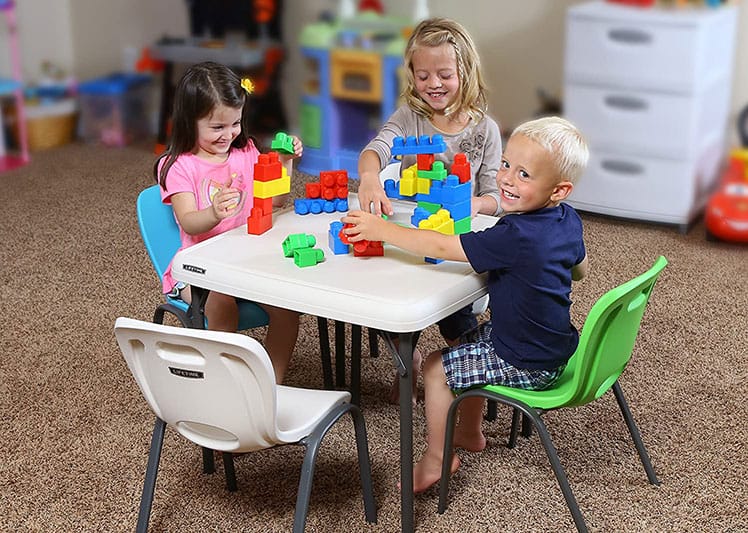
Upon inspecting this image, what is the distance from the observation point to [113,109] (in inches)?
190

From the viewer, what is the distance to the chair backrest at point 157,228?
2141 mm

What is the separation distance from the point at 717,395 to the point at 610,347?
834mm

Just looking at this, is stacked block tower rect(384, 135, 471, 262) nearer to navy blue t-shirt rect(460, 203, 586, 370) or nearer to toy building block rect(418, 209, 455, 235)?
toy building block rect(418, 209, 455, 235)

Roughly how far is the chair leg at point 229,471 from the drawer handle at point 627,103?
210 centimetres

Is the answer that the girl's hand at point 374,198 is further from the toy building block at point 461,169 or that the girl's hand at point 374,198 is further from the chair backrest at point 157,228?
the chair backrest at point 157,228

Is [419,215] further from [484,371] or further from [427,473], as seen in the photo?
[427,473]

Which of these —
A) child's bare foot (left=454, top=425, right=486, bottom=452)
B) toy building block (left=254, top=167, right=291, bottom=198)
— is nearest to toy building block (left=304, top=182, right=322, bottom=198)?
toy building block (left=254, top=167, right=291, bottom=198)

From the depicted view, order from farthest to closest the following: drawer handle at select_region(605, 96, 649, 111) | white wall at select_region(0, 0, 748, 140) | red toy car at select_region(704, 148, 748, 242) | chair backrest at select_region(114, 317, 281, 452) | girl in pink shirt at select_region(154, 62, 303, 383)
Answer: white wall at select_region(0, 0, 748, 140), drawer handle at select_region(605, 96, 649, 111), red toy car at select_region(704, 148, 748, 242), girl in pink shirt at select_region(154, 62, 303, 383), chair backrest at select_region(114, 317, 281, 452)

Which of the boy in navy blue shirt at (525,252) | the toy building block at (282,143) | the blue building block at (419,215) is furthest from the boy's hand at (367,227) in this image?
the toy building block at (282,143)

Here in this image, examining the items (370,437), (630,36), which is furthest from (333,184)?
(630,36)

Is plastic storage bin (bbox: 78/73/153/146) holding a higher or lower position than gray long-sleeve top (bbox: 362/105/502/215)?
lower

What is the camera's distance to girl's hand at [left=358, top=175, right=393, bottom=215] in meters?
2.03

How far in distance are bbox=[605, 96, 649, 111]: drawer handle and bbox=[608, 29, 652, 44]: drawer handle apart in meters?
0.19

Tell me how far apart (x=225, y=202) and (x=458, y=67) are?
0.63 meters
